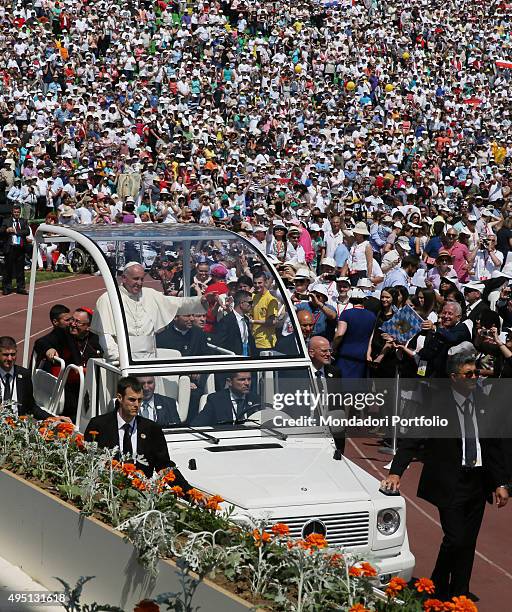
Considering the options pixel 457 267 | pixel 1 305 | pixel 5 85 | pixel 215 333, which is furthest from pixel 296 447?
pixel 5 85

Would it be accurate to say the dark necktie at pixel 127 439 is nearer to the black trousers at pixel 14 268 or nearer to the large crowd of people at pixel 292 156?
the large crowd of people at pixel 292 156

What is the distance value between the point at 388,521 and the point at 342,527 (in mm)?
414

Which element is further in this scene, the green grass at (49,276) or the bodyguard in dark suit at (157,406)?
the green grass at (49,276)

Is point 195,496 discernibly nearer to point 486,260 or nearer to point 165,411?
point 165,411

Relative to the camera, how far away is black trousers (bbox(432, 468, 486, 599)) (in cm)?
832

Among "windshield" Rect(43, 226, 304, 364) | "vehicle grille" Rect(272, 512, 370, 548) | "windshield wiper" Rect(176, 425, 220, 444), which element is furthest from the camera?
"windshield" Rect(43, 226, 304, 364)

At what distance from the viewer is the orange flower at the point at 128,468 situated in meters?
7.82

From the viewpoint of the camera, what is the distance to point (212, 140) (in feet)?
110

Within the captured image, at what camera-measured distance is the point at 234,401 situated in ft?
31.7

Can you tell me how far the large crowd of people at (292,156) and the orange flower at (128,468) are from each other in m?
1.99

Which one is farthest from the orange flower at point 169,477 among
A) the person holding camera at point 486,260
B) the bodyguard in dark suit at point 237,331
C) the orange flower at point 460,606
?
the person holding camera at point 486,260

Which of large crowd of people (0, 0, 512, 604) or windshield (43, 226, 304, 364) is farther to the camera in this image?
large crowd of people (0, 0, 512, 604)

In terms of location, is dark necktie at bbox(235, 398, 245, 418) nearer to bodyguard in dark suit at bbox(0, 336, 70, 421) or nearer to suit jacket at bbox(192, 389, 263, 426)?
suit jacket at bbox(192, 389, 263, 426)

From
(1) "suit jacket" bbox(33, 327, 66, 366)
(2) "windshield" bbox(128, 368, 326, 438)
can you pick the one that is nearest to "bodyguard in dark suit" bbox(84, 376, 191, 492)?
(2) "windshield" bbox(128, 368, 326, 438)
